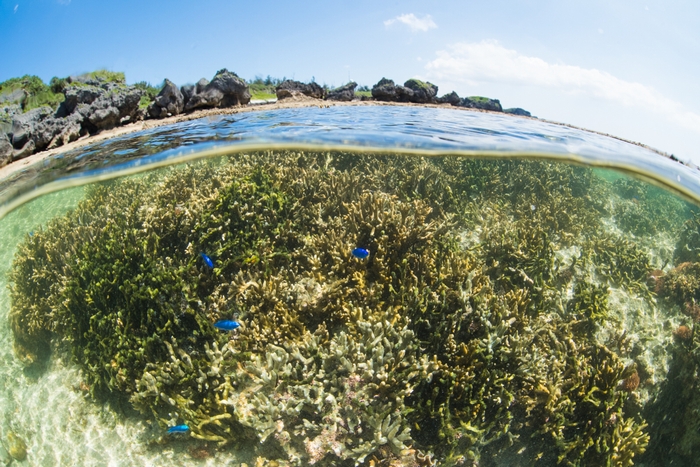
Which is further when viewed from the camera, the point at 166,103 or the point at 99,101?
the point at 166,103

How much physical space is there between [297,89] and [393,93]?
207 inches

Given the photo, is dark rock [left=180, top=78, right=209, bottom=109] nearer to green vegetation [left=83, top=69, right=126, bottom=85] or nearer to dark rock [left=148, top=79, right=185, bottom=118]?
dark rock [left=148, top=79, right=185, bottom=118]

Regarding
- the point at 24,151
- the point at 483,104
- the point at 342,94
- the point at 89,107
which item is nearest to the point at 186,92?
the point at 89,107

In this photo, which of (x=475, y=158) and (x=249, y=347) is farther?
(x=475, y=158)

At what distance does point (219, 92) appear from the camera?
12922 millimetres


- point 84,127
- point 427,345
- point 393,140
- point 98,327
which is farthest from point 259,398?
point 84,127

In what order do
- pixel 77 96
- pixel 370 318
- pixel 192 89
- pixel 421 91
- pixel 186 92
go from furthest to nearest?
pixel 421 91 < pixel 192 89 < pixel 186 92 < pixel 77 96 < pixel 370 318

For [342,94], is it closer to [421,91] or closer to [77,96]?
[421,91]

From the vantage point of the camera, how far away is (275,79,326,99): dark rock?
15835 millimetres

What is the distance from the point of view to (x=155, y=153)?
8.10m

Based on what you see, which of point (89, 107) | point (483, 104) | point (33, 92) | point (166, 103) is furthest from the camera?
point (483, 104)

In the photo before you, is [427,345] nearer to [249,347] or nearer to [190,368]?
[249,347]

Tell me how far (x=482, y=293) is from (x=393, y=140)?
475 centimetres

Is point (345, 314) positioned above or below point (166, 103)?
below
